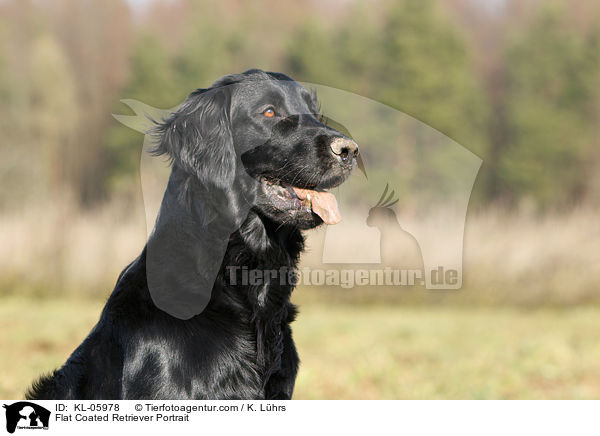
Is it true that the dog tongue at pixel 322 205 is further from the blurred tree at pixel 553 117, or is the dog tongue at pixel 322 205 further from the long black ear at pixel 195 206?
the blurred tree at pixel 553 117

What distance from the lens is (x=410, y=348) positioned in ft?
26.1

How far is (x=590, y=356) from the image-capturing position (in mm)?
7508

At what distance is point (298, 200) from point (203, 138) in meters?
0.63

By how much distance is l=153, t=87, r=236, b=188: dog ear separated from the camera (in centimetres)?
327

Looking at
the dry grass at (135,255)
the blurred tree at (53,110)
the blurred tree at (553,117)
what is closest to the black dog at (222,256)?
the dry grass at (135,255)

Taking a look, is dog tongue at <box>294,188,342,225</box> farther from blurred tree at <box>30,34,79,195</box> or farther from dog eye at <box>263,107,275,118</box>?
blurred tree at <box>30,34,79,195</box>

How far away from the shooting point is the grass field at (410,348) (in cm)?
604

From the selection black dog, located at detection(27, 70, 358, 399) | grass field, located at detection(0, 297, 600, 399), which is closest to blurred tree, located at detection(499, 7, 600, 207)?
grass field, located at detection(0, 297, 600, 399)

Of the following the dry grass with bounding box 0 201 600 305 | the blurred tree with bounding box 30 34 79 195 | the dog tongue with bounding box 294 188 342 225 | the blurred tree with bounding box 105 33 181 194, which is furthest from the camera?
the blurred tree with bounding box 30 34 79 195

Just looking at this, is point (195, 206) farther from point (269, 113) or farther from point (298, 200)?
point (269, 113)

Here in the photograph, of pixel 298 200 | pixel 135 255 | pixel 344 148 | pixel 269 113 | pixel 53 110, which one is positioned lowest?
pixel 298 200
